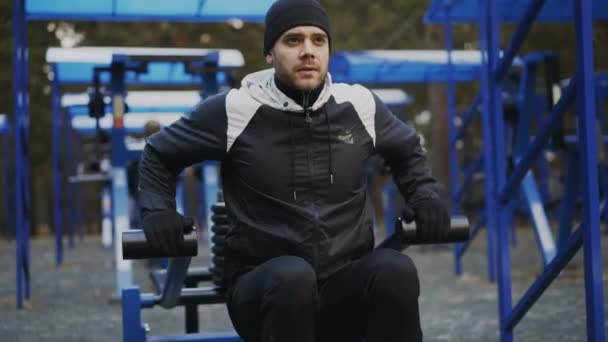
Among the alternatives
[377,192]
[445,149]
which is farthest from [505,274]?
[377,192]

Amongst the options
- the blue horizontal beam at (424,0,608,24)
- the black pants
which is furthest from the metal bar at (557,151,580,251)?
the black pants

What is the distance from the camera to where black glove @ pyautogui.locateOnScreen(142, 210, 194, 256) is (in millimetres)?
2578

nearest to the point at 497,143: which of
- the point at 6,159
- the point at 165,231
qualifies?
the point at 165,231

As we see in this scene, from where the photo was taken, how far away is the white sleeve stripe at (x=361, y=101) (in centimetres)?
286

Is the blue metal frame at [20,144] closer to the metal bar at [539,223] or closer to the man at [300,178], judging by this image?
the metal bar at [539,223]

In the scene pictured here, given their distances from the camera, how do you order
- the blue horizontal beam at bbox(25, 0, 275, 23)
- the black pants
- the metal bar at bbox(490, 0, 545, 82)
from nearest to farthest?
the black pants, the metal bar at bbox(490, 0, 545, 82), the blue horizontal beam at bbox(25, 0, 275, 23)

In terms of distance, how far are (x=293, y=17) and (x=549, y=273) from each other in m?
1.36

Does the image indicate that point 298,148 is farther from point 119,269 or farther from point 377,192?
point 377,192

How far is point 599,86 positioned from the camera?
7.47 meters

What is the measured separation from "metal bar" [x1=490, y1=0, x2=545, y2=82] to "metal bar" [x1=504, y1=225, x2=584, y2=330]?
2.73 ft

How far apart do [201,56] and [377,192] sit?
60.7ft

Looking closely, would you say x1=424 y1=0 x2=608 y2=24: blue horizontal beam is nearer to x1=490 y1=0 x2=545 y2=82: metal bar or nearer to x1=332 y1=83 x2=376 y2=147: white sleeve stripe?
x1=490 y1=0 x2=545 y2=82: metal bar

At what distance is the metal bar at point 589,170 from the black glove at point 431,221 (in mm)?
638

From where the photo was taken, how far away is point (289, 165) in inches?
107
